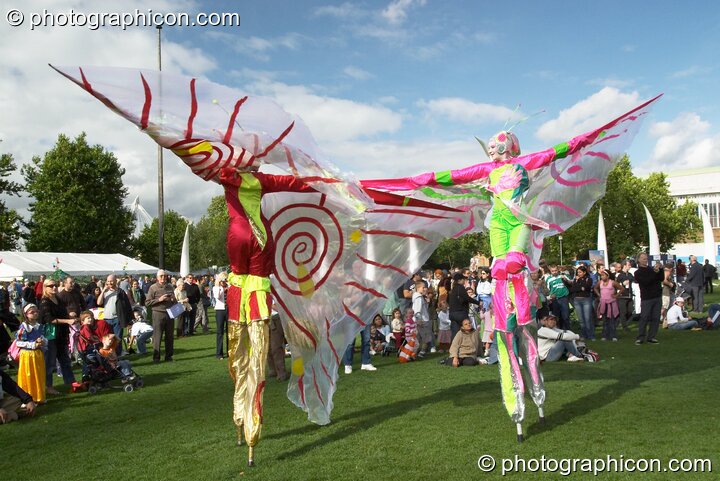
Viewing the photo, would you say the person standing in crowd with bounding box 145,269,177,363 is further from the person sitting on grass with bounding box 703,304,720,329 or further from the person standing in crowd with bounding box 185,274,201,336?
the person sitting on grass with bounding box 703,304,720,329

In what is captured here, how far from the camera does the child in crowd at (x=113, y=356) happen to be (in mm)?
9555

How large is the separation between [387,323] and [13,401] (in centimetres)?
792

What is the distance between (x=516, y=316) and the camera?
5805 mm

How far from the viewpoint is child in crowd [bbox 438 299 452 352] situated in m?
12.9

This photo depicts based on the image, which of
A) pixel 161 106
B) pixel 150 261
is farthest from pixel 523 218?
pixel 150 261

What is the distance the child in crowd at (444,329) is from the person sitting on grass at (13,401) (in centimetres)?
800

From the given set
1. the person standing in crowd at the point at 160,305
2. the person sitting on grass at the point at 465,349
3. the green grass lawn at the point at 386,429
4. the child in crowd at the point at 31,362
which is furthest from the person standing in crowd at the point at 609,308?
the child in crowd at the point at 31,362

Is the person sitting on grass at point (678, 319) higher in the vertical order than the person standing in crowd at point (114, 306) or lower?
lower

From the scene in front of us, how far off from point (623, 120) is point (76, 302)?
9.89 metres

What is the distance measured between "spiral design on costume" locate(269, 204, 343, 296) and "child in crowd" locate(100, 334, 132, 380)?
4950 millimetres

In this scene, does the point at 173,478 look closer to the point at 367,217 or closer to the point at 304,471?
the point at 304,471

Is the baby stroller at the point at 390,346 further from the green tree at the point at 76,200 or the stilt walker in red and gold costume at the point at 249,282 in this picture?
the green tree at the point at 76,200

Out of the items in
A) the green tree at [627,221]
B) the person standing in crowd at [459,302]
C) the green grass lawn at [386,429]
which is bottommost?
the green grass lawn at [386,429]

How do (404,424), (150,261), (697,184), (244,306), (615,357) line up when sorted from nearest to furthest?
(244,306), (404,424), (615,357), (150,261), (697,184)
